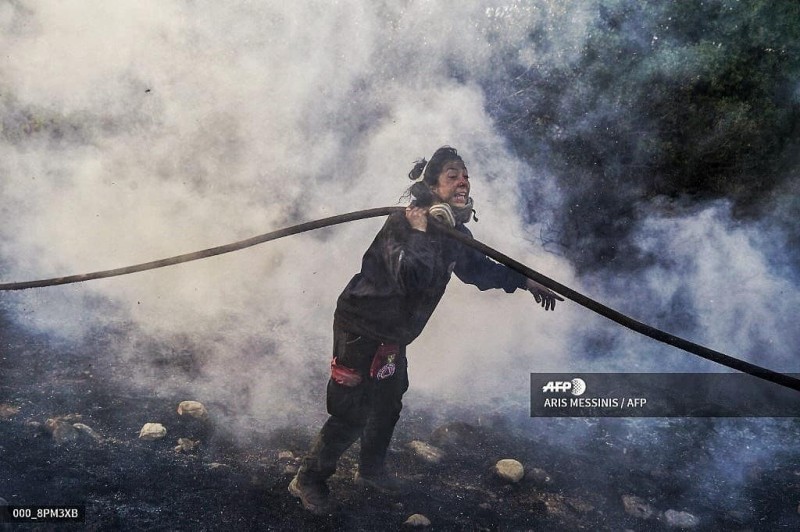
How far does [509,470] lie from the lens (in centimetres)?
417

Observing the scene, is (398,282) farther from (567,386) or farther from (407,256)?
(567,386)

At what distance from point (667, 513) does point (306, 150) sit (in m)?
3.57

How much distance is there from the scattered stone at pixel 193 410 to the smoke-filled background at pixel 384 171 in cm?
19

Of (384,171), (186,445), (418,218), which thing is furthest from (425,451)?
(384,171)

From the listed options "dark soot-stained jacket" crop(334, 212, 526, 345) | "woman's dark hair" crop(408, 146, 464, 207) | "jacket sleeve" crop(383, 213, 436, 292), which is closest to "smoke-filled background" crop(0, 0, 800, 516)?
"woman's dark hair" crop(408, 146, 464, 207)

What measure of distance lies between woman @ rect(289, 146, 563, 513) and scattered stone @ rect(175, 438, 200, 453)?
0.68 m

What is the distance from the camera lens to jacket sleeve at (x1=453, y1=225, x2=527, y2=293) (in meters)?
4.04

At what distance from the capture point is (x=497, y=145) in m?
5.30

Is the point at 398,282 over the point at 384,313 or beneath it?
over

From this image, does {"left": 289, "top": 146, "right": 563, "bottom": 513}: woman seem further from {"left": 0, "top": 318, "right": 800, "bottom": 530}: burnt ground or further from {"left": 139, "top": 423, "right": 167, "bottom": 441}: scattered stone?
{"left": 139, "top": 423, "right": 167, "bottom": 441}: scattered stone

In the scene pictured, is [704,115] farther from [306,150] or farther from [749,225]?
[306,150]

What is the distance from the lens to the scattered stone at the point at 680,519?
157 inches

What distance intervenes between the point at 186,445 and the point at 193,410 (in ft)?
0.87

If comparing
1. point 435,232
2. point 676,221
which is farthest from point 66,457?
point 676,221
